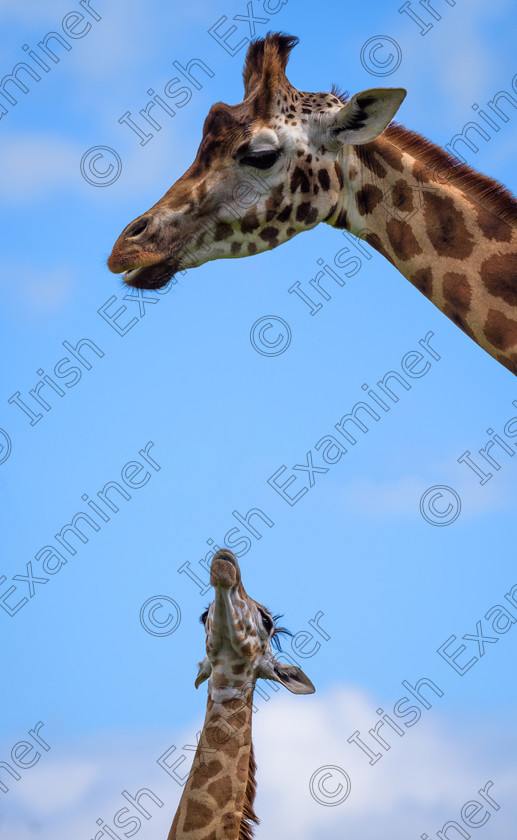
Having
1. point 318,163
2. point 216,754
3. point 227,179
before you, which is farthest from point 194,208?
point 216,754

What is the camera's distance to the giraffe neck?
782 cm

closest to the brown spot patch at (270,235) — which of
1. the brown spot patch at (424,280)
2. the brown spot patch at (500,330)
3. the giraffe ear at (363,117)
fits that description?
the giraffe ear at (363,117)

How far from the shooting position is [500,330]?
5.27 m

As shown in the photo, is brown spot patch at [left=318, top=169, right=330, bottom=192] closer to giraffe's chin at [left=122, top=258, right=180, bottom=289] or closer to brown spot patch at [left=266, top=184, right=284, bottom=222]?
brown spot patch at [left=266, top=184, right=284, bottom=222]

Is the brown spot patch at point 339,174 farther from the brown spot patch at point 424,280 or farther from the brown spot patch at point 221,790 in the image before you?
the brown spot patch at point 221,790

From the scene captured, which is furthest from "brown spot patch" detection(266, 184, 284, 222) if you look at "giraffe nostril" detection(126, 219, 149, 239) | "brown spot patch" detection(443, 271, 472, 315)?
"brown spot patch" detection(443, 271, 472, 315)

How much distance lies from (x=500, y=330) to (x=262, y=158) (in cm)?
161

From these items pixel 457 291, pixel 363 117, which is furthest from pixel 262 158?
pixel 457 291

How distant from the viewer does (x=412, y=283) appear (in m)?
5.70

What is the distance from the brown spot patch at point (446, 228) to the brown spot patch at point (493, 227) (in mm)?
85

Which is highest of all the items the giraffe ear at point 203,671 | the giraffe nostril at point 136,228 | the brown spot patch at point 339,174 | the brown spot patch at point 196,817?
the brown spot patch at point 339,174

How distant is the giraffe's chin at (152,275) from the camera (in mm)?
5609

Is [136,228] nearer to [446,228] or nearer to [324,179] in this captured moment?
[324,179]

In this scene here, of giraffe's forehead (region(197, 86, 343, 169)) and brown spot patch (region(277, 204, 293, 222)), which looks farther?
brown spot patch (region(277, 204, 293, 222))
